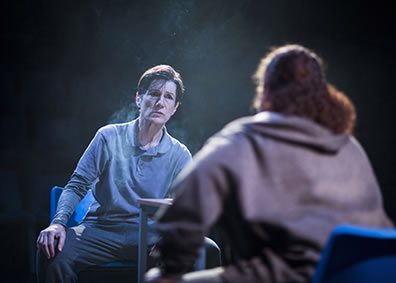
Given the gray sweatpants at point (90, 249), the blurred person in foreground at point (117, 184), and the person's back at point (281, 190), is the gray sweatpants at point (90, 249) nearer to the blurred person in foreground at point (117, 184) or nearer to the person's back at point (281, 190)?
the blurred person in foreground at point (117, 184)

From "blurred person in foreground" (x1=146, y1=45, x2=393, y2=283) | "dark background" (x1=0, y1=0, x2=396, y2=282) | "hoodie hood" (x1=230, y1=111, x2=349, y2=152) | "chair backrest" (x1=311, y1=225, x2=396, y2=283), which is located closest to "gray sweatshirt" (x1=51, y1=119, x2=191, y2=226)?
"dark background" (x1=0, y1=0, x2=396, y2=282)

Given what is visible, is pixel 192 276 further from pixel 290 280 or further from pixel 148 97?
pixel 148 97

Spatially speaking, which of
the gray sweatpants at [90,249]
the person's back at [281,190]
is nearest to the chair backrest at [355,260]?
the person's back at [281,190]

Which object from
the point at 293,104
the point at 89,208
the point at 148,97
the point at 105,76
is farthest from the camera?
Result: the point at 105,76

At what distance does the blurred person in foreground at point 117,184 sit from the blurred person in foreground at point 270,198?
112 centimetres

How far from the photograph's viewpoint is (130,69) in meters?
3.63

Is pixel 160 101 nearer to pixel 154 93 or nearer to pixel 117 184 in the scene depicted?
pixel 154 93

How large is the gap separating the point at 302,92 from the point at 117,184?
4.82 ft

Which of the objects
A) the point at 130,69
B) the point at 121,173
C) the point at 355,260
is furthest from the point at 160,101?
the point at 355,260

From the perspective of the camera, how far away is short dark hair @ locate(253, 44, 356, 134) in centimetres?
104

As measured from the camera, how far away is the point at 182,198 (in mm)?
889

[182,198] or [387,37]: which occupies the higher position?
[387,37]

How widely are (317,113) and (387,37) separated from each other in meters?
3.43

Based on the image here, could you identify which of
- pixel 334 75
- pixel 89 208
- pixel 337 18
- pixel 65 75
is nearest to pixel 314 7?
pixel 337 18
